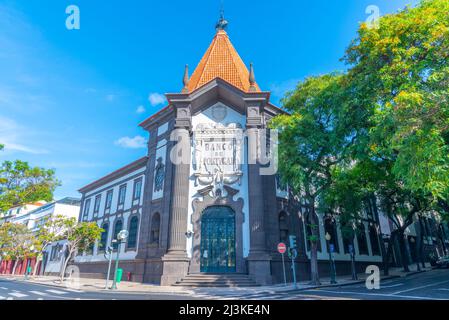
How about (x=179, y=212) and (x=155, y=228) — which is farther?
(x=155, y=228)

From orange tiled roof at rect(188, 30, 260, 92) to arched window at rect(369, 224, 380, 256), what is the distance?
2045 cm

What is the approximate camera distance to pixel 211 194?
20281 millimetres

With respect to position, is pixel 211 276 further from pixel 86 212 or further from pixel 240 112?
pixel 86 212

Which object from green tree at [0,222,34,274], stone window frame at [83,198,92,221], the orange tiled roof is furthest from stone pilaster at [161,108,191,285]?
green tree at [0,222,34,274]

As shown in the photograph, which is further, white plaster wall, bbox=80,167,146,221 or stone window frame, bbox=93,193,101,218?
stone window frame, bbox=93,193,101,218

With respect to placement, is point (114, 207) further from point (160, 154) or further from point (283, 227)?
point (283, 227)

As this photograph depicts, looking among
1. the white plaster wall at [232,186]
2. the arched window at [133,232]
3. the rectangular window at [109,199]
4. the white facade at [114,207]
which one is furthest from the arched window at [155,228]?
the rectangular window at [109,199]

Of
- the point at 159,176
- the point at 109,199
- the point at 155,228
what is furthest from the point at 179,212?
the point at 109,199

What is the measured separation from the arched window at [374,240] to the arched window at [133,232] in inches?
971

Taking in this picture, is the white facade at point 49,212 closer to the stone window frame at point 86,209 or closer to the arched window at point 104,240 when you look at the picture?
the stone window frame at point 86,209

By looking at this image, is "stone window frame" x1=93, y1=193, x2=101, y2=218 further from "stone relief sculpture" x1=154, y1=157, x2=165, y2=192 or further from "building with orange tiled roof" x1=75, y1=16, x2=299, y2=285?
"stone relief sculpture" x1=154, y1=157, x2=165, y2=192

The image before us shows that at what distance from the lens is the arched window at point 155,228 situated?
22547 mm

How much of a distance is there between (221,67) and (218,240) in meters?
15.7

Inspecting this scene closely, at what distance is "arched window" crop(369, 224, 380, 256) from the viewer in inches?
1167
